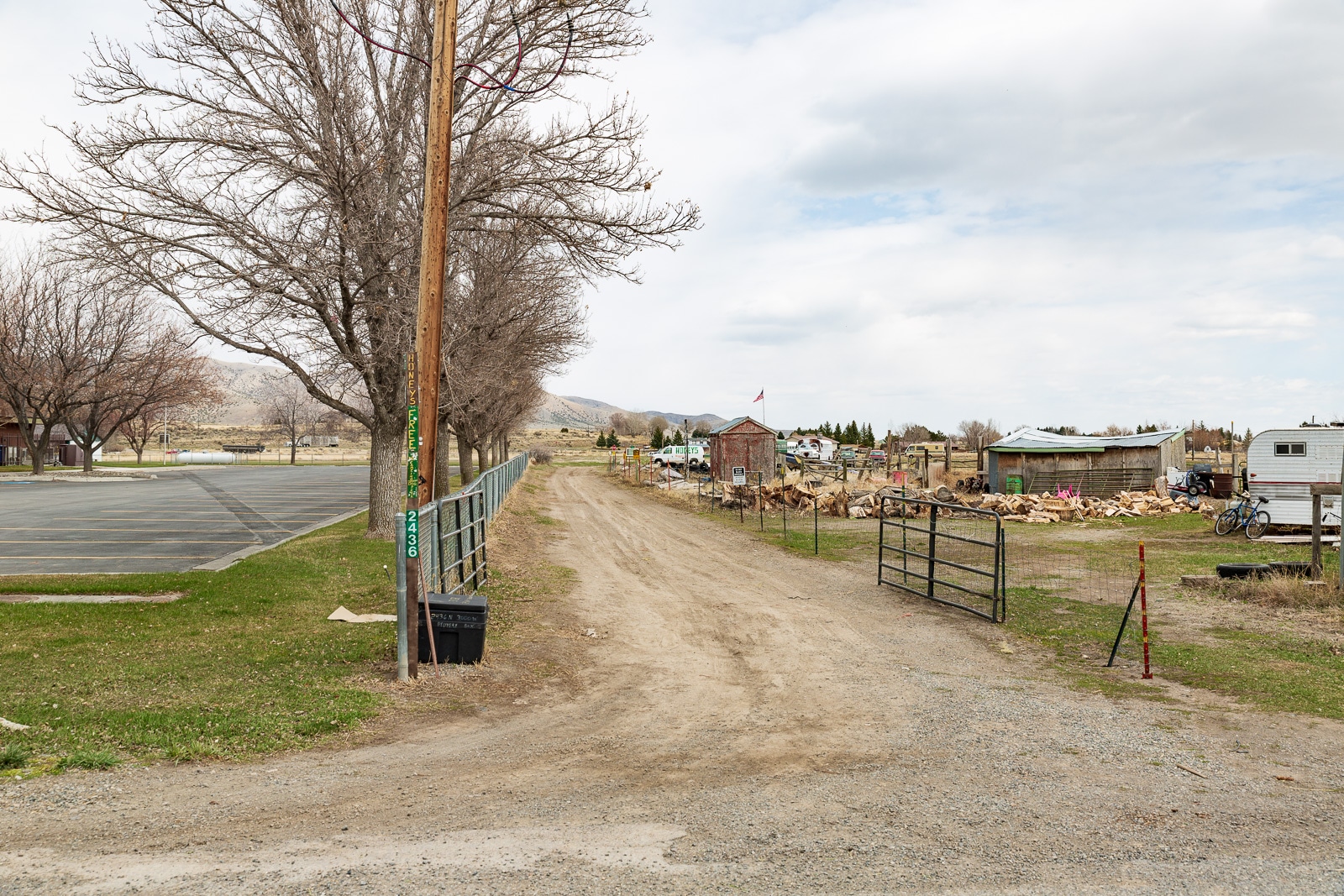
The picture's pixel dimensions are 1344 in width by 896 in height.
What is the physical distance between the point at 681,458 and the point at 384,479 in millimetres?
45964

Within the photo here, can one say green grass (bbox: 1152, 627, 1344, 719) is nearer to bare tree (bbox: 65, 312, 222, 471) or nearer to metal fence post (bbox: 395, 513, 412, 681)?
metal fence post (bbox: 395, 513, 412, 681)

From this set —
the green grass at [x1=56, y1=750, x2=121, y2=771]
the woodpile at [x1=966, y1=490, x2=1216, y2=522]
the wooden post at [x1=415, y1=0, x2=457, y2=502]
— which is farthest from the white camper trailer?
the green grass at [x1=56, y1=750, x2=121, y2=771]

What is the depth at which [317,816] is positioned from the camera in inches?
208

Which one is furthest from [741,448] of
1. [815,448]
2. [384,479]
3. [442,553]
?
[442,553]

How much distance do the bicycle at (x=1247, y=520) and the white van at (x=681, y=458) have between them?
38.7m

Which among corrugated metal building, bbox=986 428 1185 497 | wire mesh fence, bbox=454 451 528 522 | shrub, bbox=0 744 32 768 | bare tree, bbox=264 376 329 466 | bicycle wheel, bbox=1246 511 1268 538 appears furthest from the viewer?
bare tree, bbox=264 376 329 466

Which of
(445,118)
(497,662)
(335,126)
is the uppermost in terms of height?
(335,126)

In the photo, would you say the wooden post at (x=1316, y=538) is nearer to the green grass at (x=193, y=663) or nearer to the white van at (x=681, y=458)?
the green grass at (x=193, y=663)

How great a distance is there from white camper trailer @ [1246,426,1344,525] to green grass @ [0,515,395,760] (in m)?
21.8

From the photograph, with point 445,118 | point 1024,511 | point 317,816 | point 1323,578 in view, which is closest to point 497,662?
point 317,816

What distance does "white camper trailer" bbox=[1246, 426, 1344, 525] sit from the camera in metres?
22.7

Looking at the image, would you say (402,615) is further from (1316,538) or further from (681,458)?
(681,458)

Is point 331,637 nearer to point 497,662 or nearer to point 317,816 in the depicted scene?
point 497,662

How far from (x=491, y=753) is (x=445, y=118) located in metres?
6.22
